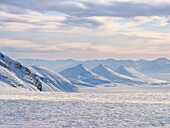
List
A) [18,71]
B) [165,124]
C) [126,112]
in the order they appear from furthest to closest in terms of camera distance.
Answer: [18,71] < [126,112] < [165,124]

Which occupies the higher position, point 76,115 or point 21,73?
point 21,73

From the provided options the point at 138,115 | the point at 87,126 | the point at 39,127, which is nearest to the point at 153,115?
the point at 138,115

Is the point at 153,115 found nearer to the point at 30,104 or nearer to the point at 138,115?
the point at 138,115

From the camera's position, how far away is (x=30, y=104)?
64.4 feet

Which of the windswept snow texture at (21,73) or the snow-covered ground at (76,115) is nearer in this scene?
the snow-covered ground at (76,115)

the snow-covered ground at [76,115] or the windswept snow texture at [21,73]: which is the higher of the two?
the windswept snow texture at [21,73]

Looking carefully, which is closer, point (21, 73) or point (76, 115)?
point (76, 115)

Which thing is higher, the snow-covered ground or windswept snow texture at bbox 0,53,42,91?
windswept snow texture at bbox 0,53,42,91

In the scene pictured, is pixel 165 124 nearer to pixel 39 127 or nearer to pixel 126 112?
pixel 126 112

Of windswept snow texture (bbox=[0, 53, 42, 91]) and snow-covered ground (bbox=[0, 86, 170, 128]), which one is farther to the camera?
windswept snow texture (bbox=[0, 53, 42, 91])

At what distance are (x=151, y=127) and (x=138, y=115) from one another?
3.16 meters

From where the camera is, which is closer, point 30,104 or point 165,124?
point 165,124

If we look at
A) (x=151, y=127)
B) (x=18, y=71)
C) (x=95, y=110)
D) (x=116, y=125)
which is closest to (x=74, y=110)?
(x=95, y=110)

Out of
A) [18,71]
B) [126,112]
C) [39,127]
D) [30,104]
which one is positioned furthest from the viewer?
[18,71]
